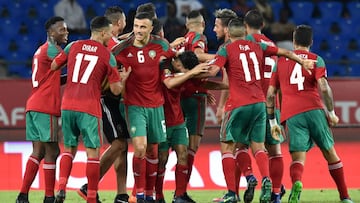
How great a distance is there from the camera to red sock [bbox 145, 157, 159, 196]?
11352 mm

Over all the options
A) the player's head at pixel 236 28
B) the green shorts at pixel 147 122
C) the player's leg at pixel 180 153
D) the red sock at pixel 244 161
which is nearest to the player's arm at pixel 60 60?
the green shorts at pixel 147 122

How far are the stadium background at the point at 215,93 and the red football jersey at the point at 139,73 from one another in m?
3.19

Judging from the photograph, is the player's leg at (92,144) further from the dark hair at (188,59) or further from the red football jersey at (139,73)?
the dark hair at (188,59)

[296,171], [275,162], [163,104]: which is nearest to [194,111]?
[163,104]

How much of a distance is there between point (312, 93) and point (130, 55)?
206 cm

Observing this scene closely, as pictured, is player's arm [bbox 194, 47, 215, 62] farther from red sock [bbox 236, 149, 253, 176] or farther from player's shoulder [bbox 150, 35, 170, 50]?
red sock [bbox 236, 149, 253, 176]

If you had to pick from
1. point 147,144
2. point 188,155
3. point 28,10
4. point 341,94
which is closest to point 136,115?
point 147,144

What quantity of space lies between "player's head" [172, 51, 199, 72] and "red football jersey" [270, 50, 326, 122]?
90 cm

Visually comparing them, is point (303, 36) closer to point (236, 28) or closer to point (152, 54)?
point (236, 28)

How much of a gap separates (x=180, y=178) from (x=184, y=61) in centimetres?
131

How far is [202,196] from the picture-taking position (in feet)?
43.1

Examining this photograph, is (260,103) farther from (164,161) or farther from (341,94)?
(341,94)

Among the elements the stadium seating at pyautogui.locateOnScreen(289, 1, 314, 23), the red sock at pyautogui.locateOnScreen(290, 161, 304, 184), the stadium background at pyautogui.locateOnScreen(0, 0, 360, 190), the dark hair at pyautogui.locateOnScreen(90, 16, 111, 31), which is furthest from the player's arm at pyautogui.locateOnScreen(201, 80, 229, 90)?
the stadium seating at pyautogui.locateOnScreen(289, 1, 314, 23)

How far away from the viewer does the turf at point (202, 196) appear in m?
12.5
